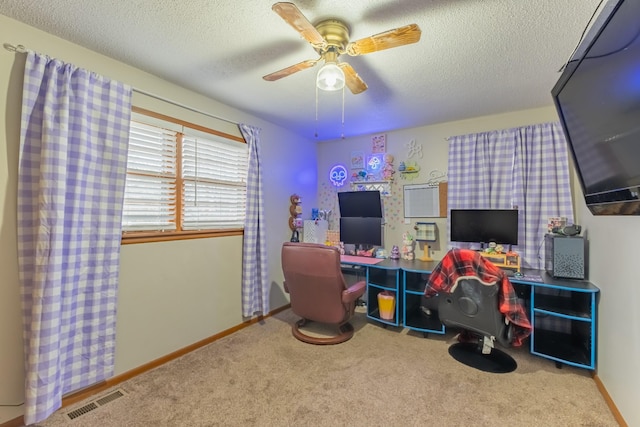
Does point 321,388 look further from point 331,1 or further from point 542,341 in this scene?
point 331,1

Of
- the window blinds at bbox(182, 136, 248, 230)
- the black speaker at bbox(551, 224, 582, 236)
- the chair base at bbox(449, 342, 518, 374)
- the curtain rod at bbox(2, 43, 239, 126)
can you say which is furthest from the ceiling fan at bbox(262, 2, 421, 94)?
the chair base at bbox(449, 342, 518, 374)

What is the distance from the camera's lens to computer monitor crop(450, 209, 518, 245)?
9.25 ft

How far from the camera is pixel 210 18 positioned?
167 centimetres

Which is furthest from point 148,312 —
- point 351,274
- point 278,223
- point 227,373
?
point 351,274

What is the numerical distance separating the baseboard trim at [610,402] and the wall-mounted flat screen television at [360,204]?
2366mm

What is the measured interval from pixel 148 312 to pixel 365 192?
2.67 m

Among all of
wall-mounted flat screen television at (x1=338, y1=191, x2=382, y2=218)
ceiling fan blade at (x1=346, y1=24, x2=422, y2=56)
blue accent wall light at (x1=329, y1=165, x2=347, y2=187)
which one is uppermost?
ceiling fan blade at (x1=346, y1=24, x2=422, y2=56)

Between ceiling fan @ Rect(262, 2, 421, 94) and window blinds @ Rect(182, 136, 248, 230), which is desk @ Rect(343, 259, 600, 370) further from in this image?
ceiling fan @ Rect(262, 2, 421, 94)

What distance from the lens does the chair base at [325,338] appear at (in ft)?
9.04

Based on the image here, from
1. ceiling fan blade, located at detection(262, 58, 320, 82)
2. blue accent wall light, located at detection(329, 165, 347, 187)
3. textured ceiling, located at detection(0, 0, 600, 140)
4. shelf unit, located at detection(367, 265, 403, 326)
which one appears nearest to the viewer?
textured ceiling, located at detection(0, 0, 600, 140)

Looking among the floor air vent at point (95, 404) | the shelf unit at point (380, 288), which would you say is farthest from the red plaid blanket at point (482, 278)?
the floor air vent at point (95, 404)

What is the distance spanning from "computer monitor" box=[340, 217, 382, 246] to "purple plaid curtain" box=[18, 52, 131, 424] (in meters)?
2.53

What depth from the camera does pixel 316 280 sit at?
271cm

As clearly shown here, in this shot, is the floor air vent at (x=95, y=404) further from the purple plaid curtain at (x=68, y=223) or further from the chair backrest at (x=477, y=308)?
the chair backrest at (x=477, y=308)
